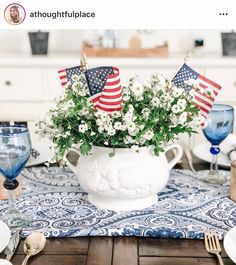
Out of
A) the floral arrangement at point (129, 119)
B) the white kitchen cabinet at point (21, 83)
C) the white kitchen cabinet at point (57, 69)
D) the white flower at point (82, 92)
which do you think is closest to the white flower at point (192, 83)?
the floral arrangement at point (129, 119)

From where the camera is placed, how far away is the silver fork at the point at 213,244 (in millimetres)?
796

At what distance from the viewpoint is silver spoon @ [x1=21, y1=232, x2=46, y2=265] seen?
790 millimetres

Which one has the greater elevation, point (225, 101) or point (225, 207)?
point (225, 101)

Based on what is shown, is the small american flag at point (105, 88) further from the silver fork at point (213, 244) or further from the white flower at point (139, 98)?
the silver fork at point (213, 244)

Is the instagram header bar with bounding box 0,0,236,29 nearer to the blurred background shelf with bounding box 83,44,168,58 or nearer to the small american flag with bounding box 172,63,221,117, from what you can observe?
the blurred background shelf with bounding box 83,44,168,58

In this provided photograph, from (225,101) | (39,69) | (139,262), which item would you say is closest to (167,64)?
(225,101)

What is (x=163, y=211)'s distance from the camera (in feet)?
3.16

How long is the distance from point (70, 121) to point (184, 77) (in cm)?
32

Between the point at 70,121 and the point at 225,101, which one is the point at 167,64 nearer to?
the point at 225,101

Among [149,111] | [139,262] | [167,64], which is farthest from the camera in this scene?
[167,64]

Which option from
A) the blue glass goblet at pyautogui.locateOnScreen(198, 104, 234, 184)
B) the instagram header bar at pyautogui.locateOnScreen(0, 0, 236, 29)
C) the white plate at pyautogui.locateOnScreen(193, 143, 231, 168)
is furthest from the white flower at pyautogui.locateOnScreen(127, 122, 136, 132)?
the instagram header bar at pyautogui.locateOnScreen(0, 0, 236, 29)

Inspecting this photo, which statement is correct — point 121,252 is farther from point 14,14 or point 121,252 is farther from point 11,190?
point 14,14

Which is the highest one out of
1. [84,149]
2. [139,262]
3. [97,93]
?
[97,93]

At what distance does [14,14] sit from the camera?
260cm
